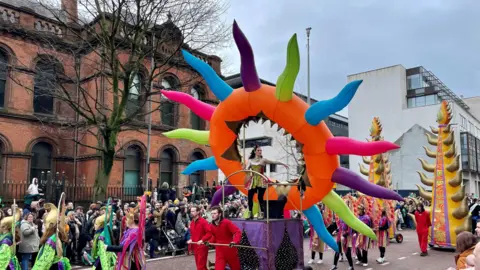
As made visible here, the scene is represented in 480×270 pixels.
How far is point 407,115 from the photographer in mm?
45031

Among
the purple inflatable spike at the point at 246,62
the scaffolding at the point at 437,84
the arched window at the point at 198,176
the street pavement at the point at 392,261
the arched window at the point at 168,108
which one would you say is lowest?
the street pavement at the point at 392,261

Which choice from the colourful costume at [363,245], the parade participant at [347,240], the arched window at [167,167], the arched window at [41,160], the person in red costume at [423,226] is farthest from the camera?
the arched window at [167,167]

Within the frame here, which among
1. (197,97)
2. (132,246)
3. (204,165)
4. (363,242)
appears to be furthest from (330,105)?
(197,97)

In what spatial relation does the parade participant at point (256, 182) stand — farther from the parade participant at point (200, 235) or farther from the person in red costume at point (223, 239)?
the parade participant at point (200, 235)

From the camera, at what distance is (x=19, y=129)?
69.6 ft

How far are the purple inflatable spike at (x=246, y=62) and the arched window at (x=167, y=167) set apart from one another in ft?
61.5

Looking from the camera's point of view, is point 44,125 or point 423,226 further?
point 44,125

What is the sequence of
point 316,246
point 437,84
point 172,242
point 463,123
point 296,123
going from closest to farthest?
point 296,123 < point 316,246 < point 172,242 < point 463,123 < point 437,84

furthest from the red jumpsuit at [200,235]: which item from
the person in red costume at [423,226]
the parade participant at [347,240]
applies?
the person in red costume at [423,226]

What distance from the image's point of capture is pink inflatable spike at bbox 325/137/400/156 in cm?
708

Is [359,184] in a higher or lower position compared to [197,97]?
lower

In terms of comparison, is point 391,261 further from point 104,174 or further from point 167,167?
point 167,167

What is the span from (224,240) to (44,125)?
17.0m

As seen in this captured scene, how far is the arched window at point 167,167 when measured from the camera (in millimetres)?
26297
